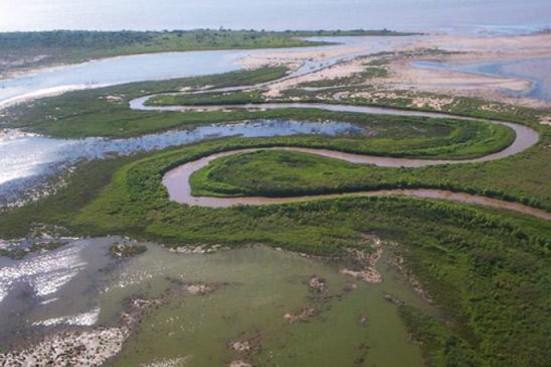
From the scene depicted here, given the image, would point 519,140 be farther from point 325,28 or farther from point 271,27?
point 271,27

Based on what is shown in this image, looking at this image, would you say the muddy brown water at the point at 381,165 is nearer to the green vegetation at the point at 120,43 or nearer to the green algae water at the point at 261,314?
the green algae water at the point at 261,314

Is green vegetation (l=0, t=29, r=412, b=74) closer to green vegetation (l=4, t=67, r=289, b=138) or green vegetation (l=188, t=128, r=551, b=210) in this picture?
green vegetation (l=4, t=67, r=289, b=138)

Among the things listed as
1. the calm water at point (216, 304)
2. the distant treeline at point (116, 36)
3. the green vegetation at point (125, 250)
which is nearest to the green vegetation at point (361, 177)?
the green vegetation at point (125, 250)

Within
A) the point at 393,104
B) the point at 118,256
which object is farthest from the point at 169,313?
the point at 393,104

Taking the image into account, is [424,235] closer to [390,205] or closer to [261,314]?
[390,205]

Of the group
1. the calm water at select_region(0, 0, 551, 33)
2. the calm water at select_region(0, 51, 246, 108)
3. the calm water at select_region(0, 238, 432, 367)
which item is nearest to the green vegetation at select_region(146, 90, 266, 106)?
the calm water at select_region(0, 51, 246, 108)

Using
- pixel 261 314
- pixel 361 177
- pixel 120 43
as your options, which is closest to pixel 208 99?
pixel 361 177
